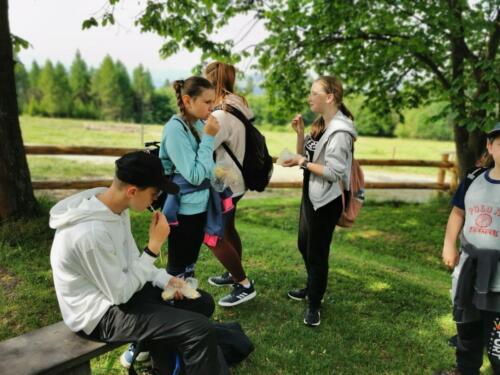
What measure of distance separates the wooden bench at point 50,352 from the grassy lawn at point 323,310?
0.66 metres

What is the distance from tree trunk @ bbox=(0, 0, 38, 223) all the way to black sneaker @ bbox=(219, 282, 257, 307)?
9.48 ft

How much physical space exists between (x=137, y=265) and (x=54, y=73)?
8559 centimetres

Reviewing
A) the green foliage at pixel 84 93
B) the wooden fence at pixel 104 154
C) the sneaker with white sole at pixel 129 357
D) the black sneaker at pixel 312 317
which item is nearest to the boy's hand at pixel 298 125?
the black sneaker at pixel 312 317

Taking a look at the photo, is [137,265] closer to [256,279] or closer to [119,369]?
[119,369]

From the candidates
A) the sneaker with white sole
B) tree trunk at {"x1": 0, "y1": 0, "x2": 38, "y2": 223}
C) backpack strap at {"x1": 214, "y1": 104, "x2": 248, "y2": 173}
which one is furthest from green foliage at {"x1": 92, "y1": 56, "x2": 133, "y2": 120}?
the sneaker with white sole

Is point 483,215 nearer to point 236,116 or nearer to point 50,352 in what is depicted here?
point 236,116

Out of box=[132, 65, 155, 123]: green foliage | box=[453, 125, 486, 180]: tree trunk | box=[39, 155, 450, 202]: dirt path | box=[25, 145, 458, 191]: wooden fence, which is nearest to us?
box=[25, 145, 458, 191]: wooden fence

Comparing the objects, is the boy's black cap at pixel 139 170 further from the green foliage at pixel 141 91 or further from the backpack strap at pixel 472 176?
the green foliage at pixel 141 91

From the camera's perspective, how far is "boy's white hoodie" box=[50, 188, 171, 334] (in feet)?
6.58

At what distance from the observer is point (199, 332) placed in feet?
7.16

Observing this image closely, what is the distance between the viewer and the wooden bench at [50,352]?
6.48 ft

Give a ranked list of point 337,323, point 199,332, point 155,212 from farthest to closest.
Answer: point 337,323, point 155,212, point 199,332

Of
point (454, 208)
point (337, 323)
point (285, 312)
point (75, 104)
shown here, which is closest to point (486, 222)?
point (454, 208)

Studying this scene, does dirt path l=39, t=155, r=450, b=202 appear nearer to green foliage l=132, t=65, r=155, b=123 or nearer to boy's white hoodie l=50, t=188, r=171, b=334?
boy's white hoodie l=50, t=188, r=171, b=334
